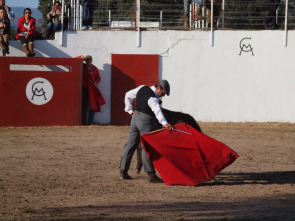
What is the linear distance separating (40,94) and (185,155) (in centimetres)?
898

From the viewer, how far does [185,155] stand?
33.6ft

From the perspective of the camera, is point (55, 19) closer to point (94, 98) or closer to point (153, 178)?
point (94, 98)

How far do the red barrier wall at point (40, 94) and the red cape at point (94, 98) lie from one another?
0.32m

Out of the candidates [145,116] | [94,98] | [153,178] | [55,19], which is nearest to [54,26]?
[55,19]

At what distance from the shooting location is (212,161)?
10.3 m

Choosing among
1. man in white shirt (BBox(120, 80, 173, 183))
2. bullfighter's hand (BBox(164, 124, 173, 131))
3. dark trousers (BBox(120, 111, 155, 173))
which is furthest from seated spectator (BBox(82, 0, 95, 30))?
bullfighter's hand (BBox(164, 124, 173, 131))

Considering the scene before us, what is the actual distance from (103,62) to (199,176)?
9.87m

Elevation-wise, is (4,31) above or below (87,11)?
below

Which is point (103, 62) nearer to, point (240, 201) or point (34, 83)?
point (34, 83)

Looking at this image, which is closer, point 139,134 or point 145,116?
point 145,116

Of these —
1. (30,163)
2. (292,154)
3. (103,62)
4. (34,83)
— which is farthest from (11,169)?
(103,62)

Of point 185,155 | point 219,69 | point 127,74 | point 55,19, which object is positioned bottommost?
point 185,155

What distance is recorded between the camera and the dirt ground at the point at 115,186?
26.3ft

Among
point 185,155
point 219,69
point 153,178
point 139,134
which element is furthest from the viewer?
point 219,69
